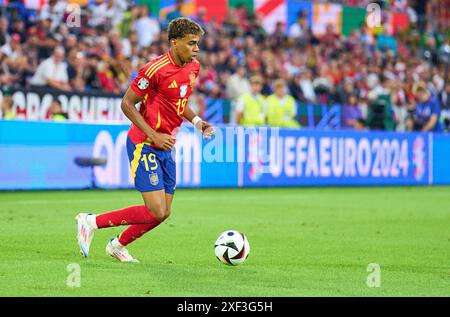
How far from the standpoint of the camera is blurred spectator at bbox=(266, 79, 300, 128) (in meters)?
22.2

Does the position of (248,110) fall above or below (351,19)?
below

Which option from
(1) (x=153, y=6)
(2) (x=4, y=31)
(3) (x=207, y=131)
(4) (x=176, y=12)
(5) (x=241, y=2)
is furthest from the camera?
(5) (x=241, y=2)

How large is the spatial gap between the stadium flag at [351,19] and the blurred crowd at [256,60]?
1.88 ft

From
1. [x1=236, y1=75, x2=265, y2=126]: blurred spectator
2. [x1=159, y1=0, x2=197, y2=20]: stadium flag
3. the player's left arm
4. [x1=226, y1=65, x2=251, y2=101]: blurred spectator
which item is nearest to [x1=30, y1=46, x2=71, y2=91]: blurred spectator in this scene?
[x1=236, y1=75, x2=265, y2=126]: blurred spectator

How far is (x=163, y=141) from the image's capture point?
884 centimetres

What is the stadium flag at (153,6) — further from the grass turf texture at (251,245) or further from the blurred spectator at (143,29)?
the grass turf texture at (251,245)

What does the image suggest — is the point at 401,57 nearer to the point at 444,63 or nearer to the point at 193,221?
the point at 444,63

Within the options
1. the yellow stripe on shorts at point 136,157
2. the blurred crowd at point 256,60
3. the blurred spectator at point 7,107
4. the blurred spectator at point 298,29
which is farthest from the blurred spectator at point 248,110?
the yellow stripe on shorts at point 136,157

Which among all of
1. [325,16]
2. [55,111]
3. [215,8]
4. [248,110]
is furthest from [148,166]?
[325,16]

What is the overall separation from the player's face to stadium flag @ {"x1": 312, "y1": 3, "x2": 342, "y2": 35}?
2231cm

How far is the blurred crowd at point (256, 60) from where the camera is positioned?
68.7 feet

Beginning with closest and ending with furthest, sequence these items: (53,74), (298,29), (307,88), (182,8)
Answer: (53,74) < (307,88) < (182,8) < (298,29)

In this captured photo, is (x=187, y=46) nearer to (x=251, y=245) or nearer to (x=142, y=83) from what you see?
(x=142, y=83)

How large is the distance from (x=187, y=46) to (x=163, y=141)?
0.91 meters
